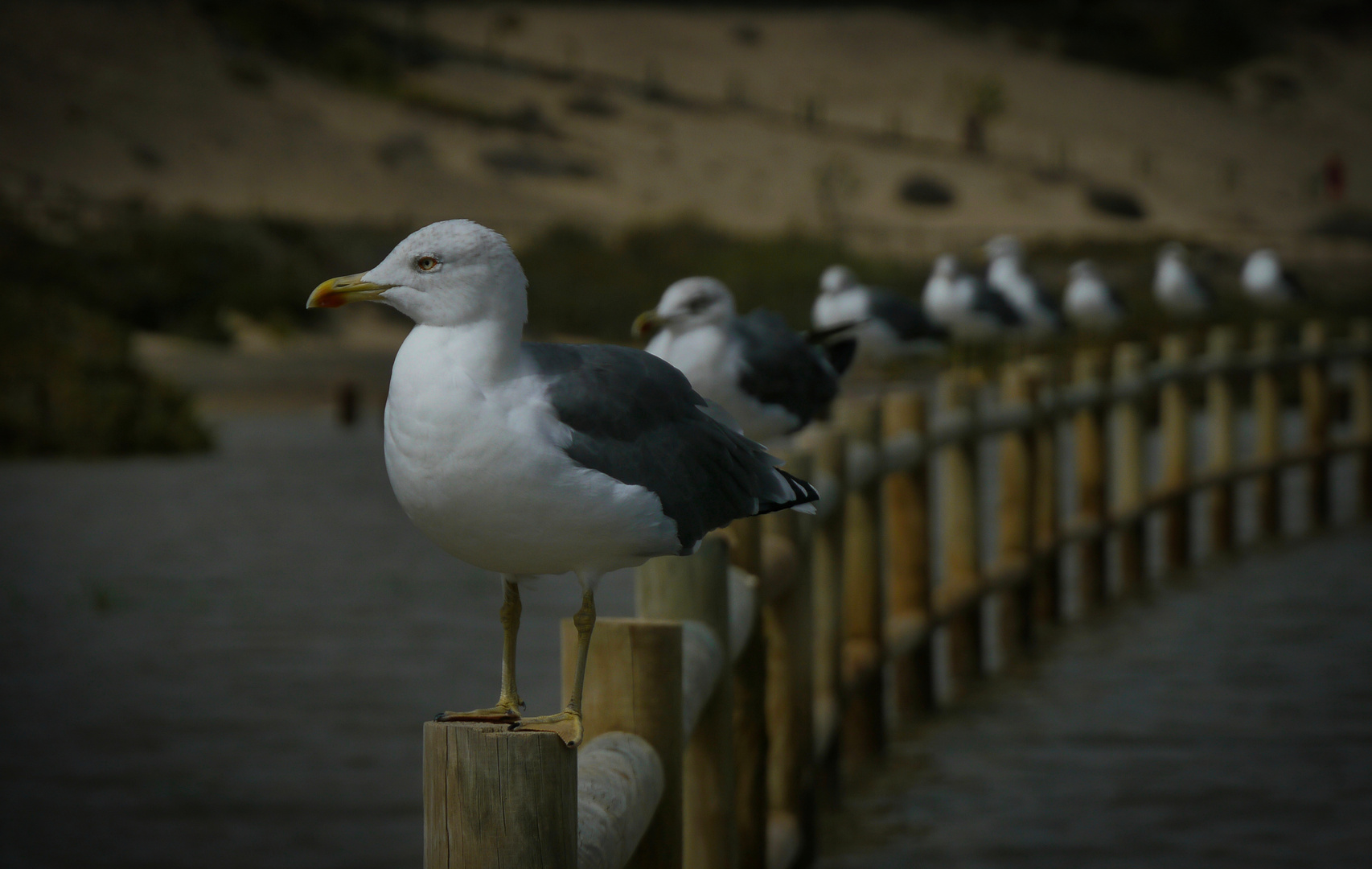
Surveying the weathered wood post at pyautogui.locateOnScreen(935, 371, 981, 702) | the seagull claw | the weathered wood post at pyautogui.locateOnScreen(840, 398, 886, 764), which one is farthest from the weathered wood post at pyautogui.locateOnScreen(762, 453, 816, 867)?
the weathered wood post at pyautogui.locateOnScreen(935, 371, 981, 702)

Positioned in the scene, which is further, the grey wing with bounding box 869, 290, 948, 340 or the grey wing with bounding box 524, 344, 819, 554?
the grey wing with bounding box 869, 290, 948, 340

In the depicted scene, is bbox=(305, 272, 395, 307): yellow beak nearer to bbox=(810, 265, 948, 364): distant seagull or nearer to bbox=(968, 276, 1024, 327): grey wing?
bbox=(810, 265, 948, 364): distant seagull

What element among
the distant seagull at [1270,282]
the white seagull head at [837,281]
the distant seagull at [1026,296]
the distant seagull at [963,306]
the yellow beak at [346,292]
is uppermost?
the distant seagull at [1270,282]

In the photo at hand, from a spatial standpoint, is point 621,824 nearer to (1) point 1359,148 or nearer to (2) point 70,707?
(2) point 70,707

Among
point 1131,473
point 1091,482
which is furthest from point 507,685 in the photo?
point 1131,473

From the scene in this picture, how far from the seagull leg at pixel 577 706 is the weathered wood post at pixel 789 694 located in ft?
8.35

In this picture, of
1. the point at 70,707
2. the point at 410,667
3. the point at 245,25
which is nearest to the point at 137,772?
the point at 70,707

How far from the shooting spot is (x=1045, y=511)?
1074 cm

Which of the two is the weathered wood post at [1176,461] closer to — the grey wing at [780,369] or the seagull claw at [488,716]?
the grey wing at [780,369]

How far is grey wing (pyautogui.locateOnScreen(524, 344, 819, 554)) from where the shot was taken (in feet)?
9.19

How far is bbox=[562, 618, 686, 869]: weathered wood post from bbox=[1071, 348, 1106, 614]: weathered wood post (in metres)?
8.18

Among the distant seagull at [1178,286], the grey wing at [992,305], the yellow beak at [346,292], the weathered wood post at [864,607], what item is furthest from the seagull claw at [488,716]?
the distant seagull at [1178,286]

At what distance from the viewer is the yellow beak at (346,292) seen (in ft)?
9.07

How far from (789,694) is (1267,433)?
9.66 metres
